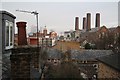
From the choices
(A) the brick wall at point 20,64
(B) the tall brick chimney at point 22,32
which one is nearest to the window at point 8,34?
(B) the tall brick chimney at point 22,32

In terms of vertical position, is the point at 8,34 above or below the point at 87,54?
above

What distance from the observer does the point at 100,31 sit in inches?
2191

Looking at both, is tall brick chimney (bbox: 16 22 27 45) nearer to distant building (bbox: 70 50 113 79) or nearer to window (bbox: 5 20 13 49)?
window (bbox: 5 20 13 49)

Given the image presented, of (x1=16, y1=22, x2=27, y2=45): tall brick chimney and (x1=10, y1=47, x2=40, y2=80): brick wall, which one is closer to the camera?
(x1=10, y1=47, x2=40, y2=80): brick wall

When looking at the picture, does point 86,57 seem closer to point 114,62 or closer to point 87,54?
point 87,54

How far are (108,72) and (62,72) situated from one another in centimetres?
463

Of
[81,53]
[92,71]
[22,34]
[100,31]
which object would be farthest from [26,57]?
[100,31]

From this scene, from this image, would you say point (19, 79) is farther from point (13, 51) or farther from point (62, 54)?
point (62, 54)

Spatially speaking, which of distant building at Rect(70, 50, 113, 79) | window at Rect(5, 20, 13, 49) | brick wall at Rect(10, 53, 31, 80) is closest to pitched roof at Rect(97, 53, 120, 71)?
window at Rect(5, 20, 13, 49)

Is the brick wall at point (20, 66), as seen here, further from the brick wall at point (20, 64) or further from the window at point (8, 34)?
the window at point (8, 34)

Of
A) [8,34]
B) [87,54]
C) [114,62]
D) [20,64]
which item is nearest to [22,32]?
[20,64]

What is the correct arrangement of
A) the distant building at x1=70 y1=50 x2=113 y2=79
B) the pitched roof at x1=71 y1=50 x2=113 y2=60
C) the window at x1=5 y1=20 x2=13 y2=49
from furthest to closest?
the pitched roof at x1=71 y1=50 x2=113 y2=60 < the distant building at x1=70 y1=50 x2=113 y2=79 < the window at x1=5 y1=20 x2=13 y2=49

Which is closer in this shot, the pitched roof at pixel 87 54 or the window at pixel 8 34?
the window at pixel 8 34

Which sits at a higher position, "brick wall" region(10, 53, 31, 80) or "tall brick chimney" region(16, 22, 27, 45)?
"tall brick chimney" region(16, 22, 27, 45)
